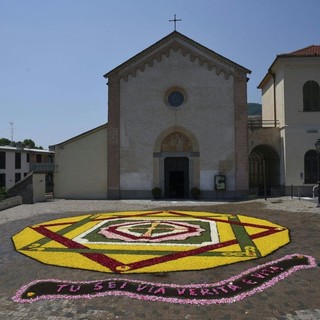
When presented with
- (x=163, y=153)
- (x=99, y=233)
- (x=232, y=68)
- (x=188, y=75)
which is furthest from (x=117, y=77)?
(x=99, y=233)

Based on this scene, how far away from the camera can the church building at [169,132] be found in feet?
84.2

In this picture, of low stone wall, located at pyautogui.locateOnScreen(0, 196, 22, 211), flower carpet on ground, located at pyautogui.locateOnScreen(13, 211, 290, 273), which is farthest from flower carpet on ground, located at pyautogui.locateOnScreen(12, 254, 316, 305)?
low stone wall, located at pyautogui.locateOnScreen(0, 196, 22, 211)

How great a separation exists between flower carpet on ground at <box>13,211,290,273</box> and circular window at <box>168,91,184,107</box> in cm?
1241

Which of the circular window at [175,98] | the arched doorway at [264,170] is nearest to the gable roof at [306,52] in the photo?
the arched doorway at [264,170]

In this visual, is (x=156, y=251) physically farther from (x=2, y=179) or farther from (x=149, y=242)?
(x=2, y=179)

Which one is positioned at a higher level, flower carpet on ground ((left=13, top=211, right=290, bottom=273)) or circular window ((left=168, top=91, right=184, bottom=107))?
circular window ((left=168, top=91, right=184, bottom=107))

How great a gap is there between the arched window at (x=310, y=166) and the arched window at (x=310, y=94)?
386 cm

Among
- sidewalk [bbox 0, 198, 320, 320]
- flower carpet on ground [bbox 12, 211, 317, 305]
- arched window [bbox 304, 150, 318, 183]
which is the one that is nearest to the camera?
sidewalk [bbox 0, 198, 320, 320]

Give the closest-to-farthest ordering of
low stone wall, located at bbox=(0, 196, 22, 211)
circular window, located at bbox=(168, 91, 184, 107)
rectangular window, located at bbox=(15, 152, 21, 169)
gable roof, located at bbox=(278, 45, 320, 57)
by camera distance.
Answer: low stone wall, located at bbox=(0, 196, 22, 211)
gable roof, located at bbox=(278, 45, 320, 57)
circular window, located at bbox=(168, 91, 184, 107)
rectangular window, located at bbox=(15, 152, 21, 169)

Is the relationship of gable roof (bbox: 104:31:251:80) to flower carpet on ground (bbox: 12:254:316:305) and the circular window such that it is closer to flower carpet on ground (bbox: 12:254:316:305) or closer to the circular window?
the circular window

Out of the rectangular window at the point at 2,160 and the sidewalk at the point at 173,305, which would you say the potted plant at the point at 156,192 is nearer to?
the sidewalk at the point at 173,305

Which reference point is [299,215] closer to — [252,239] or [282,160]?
[252,239]

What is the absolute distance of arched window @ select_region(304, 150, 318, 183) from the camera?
24.9 metres

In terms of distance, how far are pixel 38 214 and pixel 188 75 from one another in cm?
1637
